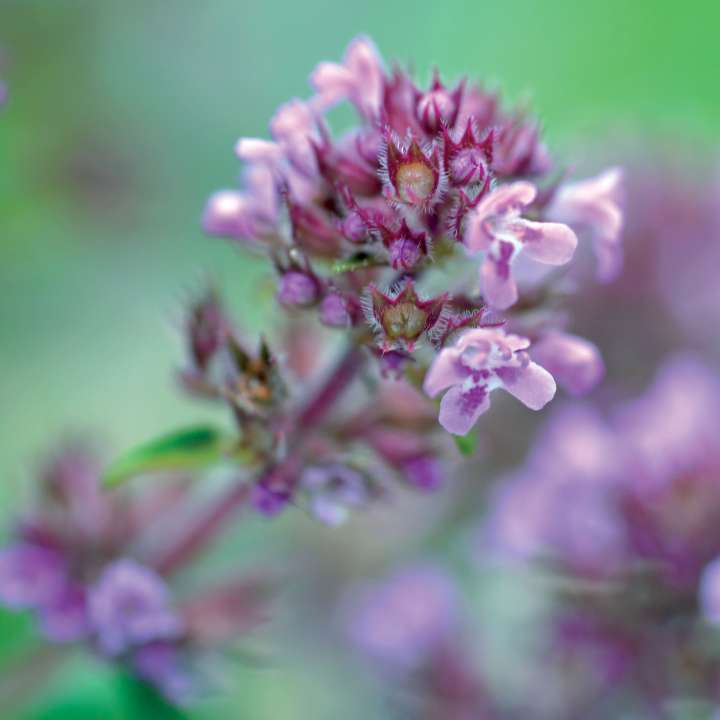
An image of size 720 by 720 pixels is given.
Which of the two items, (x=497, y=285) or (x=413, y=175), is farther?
(x=413, y=175)

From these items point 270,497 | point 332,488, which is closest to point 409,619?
point 332,488

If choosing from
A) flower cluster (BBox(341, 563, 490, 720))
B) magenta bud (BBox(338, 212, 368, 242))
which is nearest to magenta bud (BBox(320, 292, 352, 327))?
magenta bud (BBox(338, 212, 368, 242))

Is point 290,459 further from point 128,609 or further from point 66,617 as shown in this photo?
point 66,617

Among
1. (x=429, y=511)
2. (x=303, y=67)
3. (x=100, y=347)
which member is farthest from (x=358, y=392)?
(x=303, y=67)

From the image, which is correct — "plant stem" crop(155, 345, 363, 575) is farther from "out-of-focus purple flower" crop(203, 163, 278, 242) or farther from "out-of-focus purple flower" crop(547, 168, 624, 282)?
"out-of-focus purple flower" crop(547, 168, 624, 282)

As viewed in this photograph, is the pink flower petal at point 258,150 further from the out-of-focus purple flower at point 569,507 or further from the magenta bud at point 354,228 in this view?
the out-of-focus purple flower at point 569,507

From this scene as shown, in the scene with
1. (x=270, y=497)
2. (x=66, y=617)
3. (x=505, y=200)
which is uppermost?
(x=505, y=200)

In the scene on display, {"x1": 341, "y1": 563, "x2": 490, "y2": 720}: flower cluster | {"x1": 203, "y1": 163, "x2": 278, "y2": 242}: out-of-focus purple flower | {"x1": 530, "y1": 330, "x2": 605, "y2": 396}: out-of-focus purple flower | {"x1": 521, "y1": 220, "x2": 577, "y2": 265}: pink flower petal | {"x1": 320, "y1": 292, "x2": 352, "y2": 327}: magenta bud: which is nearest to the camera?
{"x1": 521, "y1": 220, "x2": 577, "y2": 265}: pink flower petal
